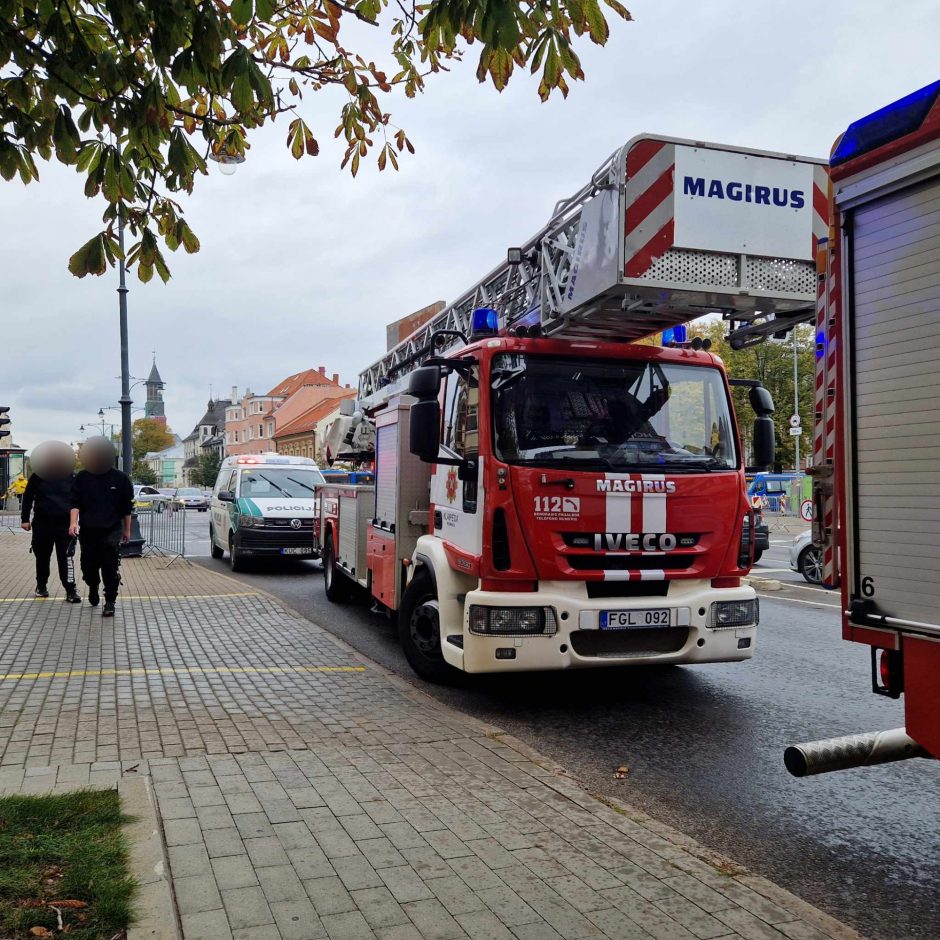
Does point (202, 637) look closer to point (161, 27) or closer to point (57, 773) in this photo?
point (57, 773)

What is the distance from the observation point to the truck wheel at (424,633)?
694 cm

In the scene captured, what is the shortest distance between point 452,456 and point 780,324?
97.2 inches

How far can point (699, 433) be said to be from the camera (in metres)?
6.62

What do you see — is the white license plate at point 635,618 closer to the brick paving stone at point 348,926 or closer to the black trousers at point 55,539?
the brick paving stone at point 348,926

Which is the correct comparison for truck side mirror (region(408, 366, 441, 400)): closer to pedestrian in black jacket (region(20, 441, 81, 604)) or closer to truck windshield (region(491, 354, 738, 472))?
truck windshield (region(491, 354, 738, 472))

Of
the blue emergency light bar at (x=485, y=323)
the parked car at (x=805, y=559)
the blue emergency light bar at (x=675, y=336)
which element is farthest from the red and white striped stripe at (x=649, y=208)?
the parked car at (x=805, y=559)

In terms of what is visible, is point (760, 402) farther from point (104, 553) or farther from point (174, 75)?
point (104, 553)

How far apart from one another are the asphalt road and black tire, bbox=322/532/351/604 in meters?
2.40

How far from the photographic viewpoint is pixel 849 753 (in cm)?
353

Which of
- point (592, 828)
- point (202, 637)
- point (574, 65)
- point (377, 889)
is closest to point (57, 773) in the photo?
point (377, 889)

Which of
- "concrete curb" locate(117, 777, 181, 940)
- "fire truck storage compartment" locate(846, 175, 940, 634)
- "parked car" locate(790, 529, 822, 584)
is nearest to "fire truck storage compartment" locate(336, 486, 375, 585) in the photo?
"concrete curb" locate(117, 777, 181, 940)

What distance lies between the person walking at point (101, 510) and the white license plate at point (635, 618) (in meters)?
5.74

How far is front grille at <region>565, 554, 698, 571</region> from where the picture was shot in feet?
20.1

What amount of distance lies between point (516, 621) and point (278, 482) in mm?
11433
